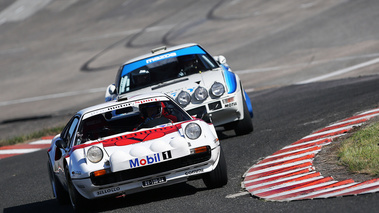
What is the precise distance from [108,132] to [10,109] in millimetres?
14472

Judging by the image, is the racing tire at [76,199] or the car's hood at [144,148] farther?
the racing tire at [76,199]

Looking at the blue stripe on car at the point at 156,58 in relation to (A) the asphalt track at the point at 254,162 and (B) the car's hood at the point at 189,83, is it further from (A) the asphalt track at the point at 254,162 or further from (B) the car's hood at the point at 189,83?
(A) the asphalt track at the point at 254,162

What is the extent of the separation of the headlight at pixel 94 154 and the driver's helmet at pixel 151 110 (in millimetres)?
1419

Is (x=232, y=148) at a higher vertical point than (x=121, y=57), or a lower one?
higher

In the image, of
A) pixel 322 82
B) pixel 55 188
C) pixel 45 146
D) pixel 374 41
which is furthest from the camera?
pixel 374 41

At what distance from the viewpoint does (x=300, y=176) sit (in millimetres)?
7535

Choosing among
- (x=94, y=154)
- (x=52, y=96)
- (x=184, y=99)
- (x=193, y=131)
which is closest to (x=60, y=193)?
(x=94, y=154)

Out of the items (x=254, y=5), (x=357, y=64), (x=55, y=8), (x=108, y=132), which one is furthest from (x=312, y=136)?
(x=55, y=8)

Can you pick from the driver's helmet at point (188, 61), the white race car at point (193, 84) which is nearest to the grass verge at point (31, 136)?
Answer: the white race car at point (193, 84)

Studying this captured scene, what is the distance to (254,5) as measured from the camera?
2934cm

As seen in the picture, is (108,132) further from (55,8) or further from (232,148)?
(55,8)

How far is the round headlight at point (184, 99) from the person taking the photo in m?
10.8

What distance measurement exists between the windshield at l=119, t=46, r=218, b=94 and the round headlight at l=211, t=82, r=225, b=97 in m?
0.85

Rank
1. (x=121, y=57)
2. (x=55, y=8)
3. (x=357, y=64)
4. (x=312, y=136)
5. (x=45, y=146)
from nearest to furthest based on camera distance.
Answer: (x=312, y=136) < (x=45, y=146) < (x=357, y=64) < (x=121, y=57) < (x=55, y=8)
